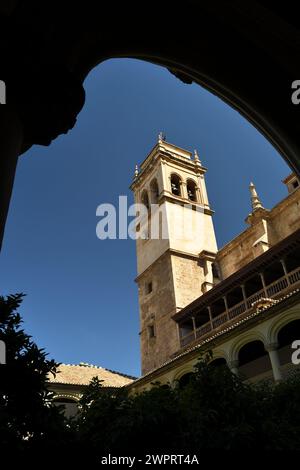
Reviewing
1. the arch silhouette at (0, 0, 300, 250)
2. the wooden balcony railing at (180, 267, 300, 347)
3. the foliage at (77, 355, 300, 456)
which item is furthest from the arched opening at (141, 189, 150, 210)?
the arch silhouette at (0, 0, 300, 250)

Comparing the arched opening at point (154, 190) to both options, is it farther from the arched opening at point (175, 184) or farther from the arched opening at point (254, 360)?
the arched opening at point (254, 360)

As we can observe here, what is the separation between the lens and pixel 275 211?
30219 mm

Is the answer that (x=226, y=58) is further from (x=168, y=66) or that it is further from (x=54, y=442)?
(x=54, y=442)

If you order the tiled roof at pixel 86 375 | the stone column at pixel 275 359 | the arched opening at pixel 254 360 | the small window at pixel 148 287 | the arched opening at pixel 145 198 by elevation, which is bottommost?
the stone column at pixel 275 359

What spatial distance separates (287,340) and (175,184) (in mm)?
21230

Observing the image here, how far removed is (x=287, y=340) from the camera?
19547 millimetres

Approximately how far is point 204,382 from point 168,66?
6863 mm

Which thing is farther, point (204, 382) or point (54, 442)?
point (204, 382)

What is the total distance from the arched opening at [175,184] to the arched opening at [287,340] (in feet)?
65.7

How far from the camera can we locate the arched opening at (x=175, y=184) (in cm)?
3737

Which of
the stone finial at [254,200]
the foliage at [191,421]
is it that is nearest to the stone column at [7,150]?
the foliage at [191,421]

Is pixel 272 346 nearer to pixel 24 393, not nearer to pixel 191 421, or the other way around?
pixel 191 421

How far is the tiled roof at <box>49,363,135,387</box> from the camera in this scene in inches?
1123

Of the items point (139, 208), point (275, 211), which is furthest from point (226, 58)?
point (139, 208)
